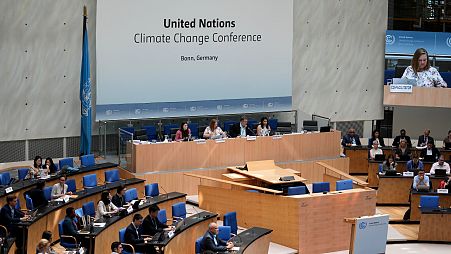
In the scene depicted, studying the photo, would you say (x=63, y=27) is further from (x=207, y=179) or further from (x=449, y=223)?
(x=449, y=223)

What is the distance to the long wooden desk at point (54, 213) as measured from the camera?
14.6m

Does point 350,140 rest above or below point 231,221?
above

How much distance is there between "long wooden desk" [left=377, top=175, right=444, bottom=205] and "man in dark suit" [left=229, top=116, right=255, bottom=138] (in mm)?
3105

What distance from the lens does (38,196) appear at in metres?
15.9

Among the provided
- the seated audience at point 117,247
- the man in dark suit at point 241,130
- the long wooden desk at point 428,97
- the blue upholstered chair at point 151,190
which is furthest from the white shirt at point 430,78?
the seated audience at point 117,247

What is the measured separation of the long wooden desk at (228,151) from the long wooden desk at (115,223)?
188 cm

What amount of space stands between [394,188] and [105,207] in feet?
22.5

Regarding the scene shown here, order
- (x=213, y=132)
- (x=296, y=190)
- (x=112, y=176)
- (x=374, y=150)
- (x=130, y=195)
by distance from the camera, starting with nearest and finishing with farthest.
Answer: (x=130, y=195)
(x=296, y=190)
(x=112, y=176)
(x=213, y=132)
(x=374, y=150)

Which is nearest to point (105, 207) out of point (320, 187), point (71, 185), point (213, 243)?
point (71, 185)

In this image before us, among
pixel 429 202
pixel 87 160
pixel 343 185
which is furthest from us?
pixel 87 160

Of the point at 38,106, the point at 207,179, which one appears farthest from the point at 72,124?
the point at 207,179

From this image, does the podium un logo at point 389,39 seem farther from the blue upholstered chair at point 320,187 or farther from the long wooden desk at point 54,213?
the long wooden desk at point 54,213

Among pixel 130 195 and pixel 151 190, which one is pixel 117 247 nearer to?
pixel 130 195

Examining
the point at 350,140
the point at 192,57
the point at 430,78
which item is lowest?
the point at 350,140
